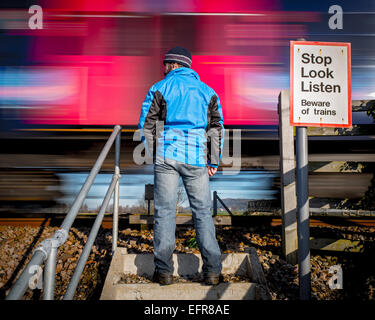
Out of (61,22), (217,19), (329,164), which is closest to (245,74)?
(217,19)

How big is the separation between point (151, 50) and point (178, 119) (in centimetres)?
268

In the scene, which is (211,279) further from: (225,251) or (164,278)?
(225,251)

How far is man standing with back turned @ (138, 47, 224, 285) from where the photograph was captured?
1917 millimetres

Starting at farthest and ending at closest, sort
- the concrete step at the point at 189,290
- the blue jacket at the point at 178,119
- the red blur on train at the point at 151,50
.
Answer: the red blur on train at the point at 151,50 < the blue jacket at the point at 178,119 < the concrete step at the point at 189,290

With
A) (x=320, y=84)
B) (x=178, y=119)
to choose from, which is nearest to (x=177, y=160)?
(x=178, y=119)

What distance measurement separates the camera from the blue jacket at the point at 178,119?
1.96 m

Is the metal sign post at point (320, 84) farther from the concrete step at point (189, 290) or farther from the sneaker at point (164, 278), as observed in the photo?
the sneaker at point (164, 278)

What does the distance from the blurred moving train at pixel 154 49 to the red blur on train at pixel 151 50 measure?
0.02 m

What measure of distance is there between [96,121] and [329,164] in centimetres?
330

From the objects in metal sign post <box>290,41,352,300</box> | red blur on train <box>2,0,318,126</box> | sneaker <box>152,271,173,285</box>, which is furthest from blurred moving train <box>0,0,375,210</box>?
sneaker <box>152,271,173,285</box>

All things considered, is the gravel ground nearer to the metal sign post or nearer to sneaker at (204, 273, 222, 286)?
sneaker at (204, 273, 222, 286)

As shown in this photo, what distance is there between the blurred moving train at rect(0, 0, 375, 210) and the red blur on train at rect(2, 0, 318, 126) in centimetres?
2

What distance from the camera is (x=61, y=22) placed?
414cm

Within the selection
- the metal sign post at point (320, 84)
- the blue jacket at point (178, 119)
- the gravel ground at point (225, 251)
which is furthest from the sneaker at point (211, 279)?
the metal sign post at point (320, 84)
